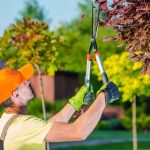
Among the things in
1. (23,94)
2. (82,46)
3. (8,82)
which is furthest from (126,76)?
(82,46)

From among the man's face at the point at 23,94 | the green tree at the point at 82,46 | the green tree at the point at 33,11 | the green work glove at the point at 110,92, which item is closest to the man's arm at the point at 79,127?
the green work glove at the point at 110,92

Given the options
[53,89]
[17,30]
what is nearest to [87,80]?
[17,30]

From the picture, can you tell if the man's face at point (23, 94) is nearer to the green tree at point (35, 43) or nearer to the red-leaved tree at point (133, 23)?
the red-leaved tree at point (133, 23)

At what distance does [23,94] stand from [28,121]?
0.28 meters

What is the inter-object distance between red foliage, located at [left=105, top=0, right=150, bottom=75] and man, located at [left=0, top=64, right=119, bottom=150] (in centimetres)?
244

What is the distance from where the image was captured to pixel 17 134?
13.5 feet

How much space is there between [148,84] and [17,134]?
13.8m

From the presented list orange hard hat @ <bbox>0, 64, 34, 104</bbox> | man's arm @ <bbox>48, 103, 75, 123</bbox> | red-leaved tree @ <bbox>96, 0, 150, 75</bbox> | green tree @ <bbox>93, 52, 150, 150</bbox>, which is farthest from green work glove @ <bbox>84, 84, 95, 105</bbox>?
green tree @ <bbox>93, 52, 150, 150</bbox>

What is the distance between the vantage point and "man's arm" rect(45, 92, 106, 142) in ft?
12.7

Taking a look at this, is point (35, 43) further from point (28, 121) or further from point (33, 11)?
point (33, 11)

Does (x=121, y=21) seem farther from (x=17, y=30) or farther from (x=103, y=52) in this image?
(x=103, y=52)

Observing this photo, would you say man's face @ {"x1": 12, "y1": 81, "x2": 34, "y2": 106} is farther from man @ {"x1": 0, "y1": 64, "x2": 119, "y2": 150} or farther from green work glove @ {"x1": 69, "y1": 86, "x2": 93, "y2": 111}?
green work glove @ {"x1": 69, "y1": 86, "x2": 93, "y2": 111}

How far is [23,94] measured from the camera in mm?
4320

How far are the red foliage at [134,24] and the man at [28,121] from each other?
2444mm
